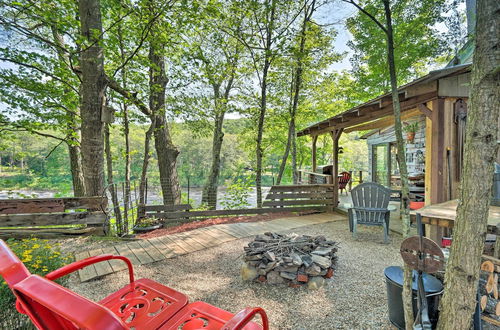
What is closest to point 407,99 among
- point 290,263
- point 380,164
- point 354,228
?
point 354,228

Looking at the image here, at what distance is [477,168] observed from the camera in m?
1.11

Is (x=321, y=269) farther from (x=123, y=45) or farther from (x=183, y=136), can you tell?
(x=183, y=136)

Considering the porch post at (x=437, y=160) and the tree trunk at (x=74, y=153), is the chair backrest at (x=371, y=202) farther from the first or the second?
the tree trunk at (x=74, y=153)

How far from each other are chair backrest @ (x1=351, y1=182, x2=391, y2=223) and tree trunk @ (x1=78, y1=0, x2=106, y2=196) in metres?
4.82

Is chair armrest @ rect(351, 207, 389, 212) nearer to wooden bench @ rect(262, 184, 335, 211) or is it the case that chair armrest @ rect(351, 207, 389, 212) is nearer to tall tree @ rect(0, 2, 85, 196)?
wooden bench @ rect(262, 184, 335, 211)

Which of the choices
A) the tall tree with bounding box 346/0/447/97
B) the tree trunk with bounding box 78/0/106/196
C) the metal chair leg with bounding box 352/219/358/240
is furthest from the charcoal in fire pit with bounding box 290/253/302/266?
the tall tree with bounding box 346/0/447/97

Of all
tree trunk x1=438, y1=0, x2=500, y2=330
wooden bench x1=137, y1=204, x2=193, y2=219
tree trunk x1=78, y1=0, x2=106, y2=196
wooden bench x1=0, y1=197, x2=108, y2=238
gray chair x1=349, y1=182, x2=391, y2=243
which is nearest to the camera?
tree trunk x1=438, y1=0, x2=500, y2=330

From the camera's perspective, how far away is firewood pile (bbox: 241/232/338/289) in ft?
8.54

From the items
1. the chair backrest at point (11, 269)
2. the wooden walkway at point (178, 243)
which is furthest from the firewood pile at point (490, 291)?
the wooden walkway at point (178, 243)

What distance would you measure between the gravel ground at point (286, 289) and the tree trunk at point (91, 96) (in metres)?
2.25

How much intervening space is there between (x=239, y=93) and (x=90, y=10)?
6.15 metres

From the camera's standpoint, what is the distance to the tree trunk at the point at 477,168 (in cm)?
107

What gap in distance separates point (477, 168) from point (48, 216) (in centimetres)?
543

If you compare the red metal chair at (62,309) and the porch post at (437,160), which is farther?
the porch post at (437,160)
